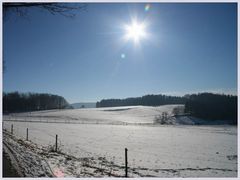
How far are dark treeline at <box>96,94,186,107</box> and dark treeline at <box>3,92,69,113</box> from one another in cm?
5082

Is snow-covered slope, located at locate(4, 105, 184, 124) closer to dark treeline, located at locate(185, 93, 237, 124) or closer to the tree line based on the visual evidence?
the tree line

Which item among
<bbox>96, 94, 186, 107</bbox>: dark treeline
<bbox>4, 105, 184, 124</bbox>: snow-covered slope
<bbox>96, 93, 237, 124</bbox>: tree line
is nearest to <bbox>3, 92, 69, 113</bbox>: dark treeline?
<bbox>4, 105, 184, 124</bbox>: snow-covered slope

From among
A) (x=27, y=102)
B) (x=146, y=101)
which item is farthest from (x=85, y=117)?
(x=146, y=101)

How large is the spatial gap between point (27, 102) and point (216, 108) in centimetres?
9694

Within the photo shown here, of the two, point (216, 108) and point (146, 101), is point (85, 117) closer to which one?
point (216, 108)

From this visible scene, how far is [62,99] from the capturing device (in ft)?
535

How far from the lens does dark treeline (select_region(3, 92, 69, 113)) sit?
406 ft

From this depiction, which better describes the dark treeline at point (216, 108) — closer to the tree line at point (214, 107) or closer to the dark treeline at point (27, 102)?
the tree line at point (214, 107)

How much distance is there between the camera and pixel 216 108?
333 feet

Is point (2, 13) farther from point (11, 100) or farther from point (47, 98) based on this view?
point (47, 98)

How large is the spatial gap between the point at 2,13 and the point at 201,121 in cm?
9993

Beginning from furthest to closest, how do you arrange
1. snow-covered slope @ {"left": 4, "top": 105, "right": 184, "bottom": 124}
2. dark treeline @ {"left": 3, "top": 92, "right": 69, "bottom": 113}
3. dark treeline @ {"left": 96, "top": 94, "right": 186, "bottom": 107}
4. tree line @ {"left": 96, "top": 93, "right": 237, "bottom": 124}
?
1. dark treeline @ {"left": 96, "top": 94, "right": 186, "bottom": 107}
2. dark treeline @ {"left": 3, "top": 92, "right": 69, "bottom": 113}
3. tree line @ {"left": 96, "top": 93, "right": 237, "bottom": 124}
4. snow-covered slope @ {"left": 4, "top": 105, "right": 184, "bottom": 124}

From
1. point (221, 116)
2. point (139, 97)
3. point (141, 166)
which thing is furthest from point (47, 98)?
point (141, 166)

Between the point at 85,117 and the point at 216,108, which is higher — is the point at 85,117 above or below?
below
